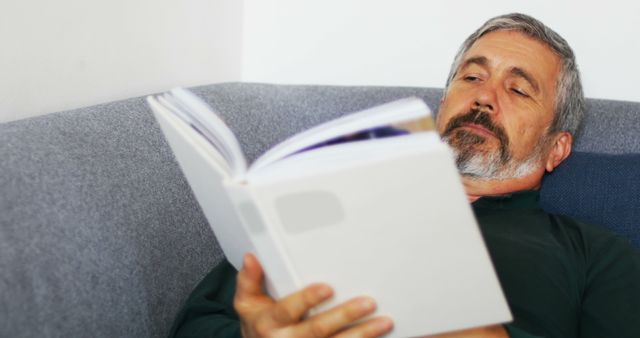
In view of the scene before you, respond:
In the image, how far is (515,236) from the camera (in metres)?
1.35

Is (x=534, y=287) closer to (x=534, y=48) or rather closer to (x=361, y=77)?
(x=534, y=48)

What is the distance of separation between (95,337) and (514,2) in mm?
1255

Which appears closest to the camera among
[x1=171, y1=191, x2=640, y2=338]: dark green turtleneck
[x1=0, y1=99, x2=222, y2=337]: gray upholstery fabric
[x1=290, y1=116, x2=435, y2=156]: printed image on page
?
[x1=290, y1=116, x2=435, y2=156]: printed image on page

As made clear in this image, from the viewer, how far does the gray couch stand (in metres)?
1.02

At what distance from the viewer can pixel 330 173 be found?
0.71 m

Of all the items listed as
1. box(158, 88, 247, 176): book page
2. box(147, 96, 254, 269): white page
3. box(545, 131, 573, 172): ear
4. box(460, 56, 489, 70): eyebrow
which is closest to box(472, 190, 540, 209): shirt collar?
box(545, 131, 573, 172): ear

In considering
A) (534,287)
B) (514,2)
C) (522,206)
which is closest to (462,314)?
(534,287)

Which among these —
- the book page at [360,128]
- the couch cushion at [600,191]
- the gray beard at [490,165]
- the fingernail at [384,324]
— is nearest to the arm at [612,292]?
the couch cushion at [600,191]

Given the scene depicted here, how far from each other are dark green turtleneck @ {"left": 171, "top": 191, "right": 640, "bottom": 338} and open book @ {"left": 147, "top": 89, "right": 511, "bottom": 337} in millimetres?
300

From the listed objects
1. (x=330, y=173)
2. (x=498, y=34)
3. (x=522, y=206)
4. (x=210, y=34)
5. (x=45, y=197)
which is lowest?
(x=522, y=206)

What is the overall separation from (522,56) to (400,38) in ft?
1.65

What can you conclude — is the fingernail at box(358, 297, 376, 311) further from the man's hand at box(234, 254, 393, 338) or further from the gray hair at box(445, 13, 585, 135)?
the gray hair at box(445, 13, 585, 135)

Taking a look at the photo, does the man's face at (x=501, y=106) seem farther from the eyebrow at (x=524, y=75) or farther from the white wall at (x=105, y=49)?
the white wall at (x=105, y=49)

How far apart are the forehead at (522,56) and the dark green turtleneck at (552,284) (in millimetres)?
314
